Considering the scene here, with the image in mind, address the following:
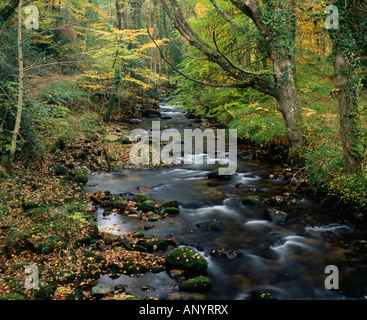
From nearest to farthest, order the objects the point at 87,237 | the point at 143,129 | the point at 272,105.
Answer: the point at 87,237 → the point at 272,105 → the point at 143,129

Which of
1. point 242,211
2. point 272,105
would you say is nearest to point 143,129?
point 272,105

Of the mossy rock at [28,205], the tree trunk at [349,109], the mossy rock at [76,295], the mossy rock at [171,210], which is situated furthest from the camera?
the mossy rock at [171,210]

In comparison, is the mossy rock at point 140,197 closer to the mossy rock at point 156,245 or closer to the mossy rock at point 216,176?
the mossy rock at point 156,245

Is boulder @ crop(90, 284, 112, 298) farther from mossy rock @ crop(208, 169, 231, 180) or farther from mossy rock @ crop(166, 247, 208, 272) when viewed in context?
mossy rock @ crop(208, 169, 231, 180)

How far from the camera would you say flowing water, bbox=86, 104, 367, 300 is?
496 cm

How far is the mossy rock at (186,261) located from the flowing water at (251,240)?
28 centimetres

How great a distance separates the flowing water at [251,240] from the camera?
16.3ft

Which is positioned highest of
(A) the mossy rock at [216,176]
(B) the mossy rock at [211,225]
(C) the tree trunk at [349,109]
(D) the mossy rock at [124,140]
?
(C) the tree trunk at [349,109]

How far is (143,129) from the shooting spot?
18453mm

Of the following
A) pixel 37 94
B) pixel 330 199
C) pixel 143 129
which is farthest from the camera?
pixel 143 129

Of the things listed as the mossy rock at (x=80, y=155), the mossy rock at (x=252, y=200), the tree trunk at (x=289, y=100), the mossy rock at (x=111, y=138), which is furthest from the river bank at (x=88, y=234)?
the mossy rock at (x=111, y=138)
